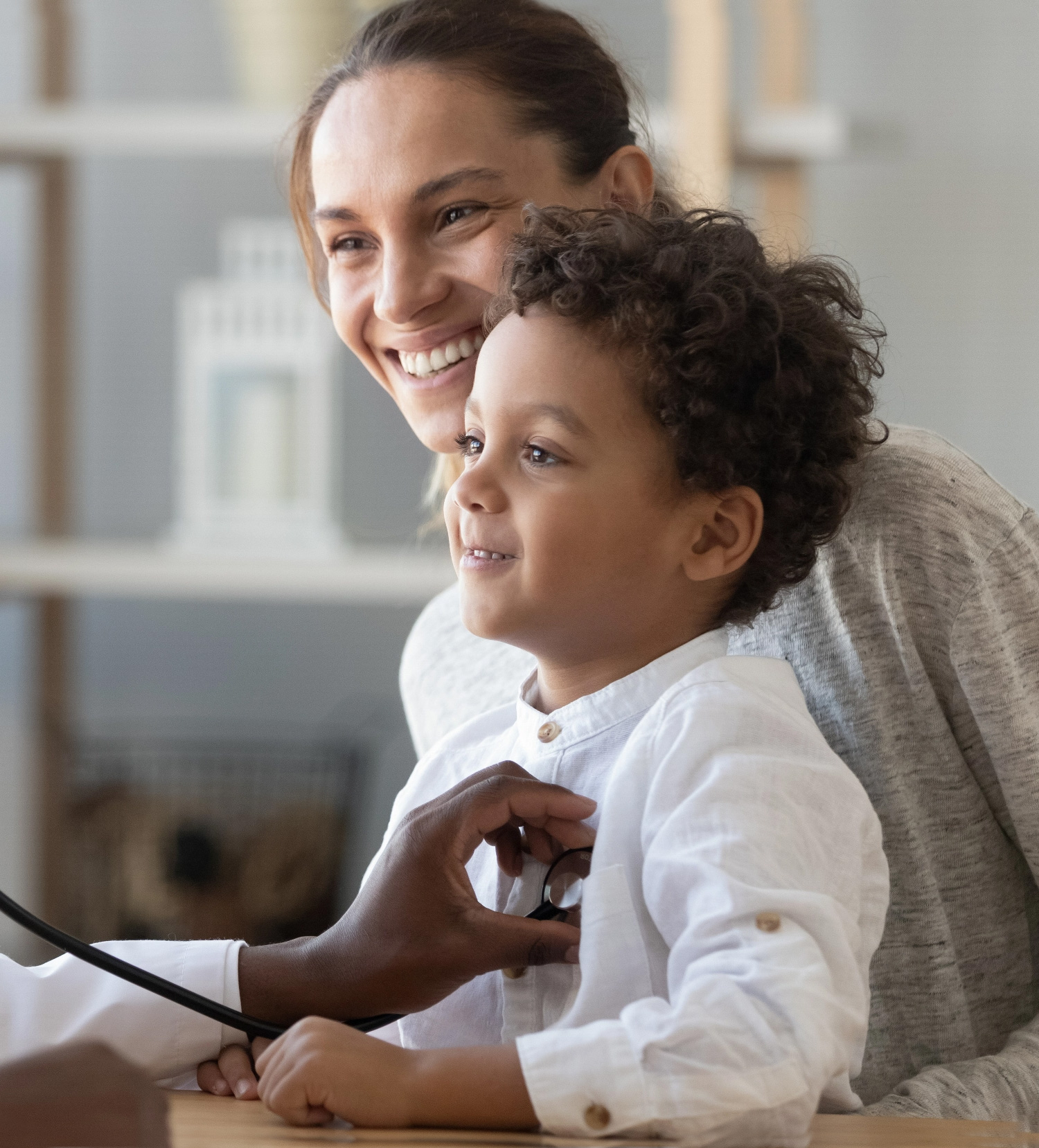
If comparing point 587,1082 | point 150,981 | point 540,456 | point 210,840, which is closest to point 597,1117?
point 587,1082

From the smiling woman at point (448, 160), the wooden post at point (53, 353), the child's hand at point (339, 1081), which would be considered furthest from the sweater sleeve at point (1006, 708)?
the wooden post at point (53, 353)

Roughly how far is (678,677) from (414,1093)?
10.7 inches

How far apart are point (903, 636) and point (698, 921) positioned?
0.96ft

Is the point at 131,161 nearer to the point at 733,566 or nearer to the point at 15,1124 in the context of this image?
the point at 733,566

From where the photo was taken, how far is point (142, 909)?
2.29 m

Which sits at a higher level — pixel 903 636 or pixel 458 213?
pixel 458 213

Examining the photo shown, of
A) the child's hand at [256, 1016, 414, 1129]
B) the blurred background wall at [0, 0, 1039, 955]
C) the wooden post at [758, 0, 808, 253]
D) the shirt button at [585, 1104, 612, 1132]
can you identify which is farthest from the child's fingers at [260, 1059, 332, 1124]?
the blurred background wall at [0, 0, 1039, 955]

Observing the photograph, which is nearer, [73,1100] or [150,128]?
[73,1100]

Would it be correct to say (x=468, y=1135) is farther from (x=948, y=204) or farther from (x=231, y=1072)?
(x=948, y=204)

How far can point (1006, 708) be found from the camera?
81cm

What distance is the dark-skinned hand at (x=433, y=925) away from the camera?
0.69m

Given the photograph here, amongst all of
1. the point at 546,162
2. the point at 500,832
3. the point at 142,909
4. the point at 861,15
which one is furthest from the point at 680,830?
the point at 861,15

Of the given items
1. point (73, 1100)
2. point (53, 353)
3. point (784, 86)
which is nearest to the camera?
point (73, 1100)

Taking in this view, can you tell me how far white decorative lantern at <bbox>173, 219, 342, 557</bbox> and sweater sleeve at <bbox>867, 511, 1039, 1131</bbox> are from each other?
1391 mm
